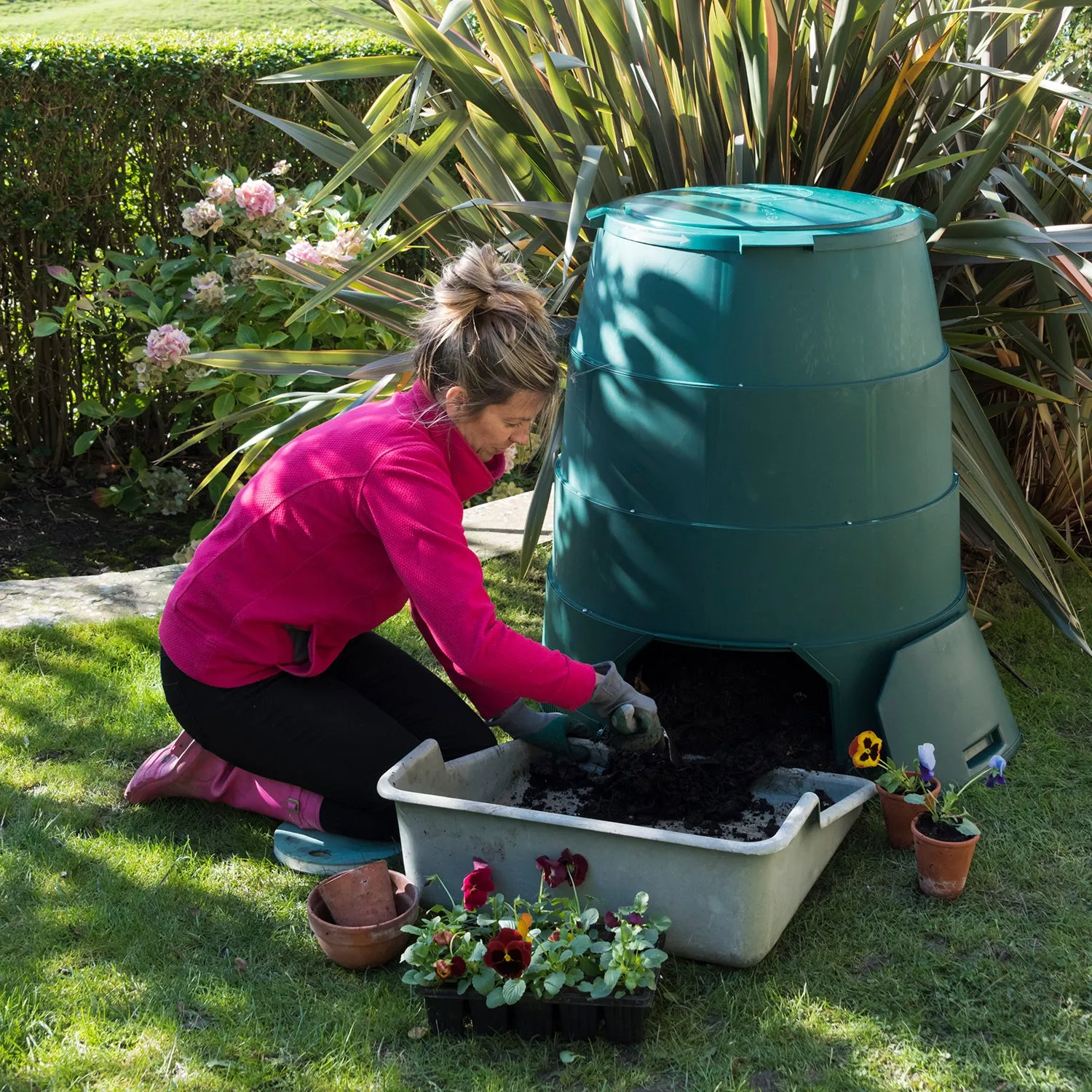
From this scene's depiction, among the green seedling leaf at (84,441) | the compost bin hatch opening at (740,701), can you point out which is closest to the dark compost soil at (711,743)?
the compost bin hatch opening at (740,701)

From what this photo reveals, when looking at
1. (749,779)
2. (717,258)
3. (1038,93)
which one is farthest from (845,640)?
(1038,93)

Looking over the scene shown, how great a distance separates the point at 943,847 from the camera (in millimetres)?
2076

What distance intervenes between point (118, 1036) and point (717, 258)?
5.12ft

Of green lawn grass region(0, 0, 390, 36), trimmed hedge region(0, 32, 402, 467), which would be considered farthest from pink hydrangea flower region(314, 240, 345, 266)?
green lawn grass region(0, 0, 390, 36)

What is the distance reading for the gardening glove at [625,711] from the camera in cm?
214

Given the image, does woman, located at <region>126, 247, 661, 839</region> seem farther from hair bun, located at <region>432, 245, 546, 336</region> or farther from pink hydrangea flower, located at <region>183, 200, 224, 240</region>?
pink hydrangea flower, located at <region>183, 200, 224, 240</region>

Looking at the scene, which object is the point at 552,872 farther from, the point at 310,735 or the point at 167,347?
the point at 167,347

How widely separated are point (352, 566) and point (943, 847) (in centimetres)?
111

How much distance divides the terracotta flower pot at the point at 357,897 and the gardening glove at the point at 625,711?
0.48 metres

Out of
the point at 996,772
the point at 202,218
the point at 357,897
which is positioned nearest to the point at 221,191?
the point at 202,218

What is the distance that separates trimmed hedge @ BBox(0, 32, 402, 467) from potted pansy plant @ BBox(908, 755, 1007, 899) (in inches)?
119

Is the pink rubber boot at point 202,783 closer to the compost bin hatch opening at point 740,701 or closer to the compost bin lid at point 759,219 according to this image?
the compost bin hatch opening at point 740,701

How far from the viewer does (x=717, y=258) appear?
6.99 feet

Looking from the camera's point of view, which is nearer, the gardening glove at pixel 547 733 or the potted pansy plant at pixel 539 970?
the potted pansy plant at pixel 539 970
